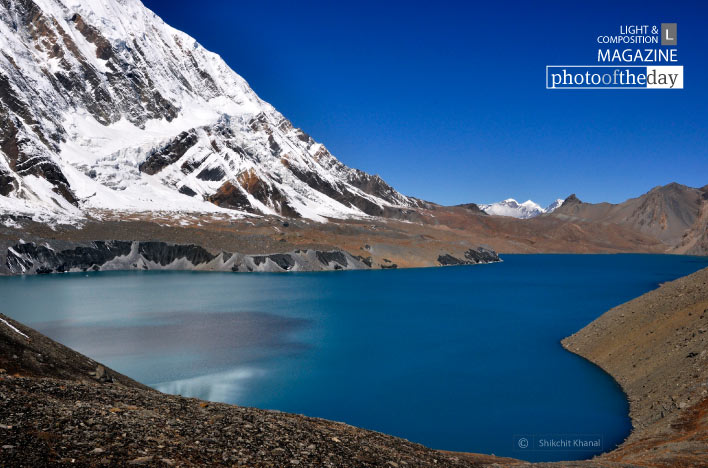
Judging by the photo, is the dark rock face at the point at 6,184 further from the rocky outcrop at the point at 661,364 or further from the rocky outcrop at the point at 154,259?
the rocky outcrop at the point at 661,364

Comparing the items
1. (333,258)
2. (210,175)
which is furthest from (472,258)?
(210,175)

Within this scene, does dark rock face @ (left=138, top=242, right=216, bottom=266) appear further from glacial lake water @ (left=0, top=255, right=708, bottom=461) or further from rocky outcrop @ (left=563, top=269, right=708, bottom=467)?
rocky outcrop @ (left=563, top=269, right=708, bottom=467)

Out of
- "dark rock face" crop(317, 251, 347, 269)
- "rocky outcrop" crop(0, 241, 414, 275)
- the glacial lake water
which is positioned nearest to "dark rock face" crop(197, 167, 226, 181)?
"rocky outcrop" crop(0, 241, 414, 275)

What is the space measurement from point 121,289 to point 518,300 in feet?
183

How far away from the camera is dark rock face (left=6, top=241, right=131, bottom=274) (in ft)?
272

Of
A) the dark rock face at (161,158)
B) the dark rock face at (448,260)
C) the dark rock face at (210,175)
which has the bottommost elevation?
the dark rock face at (448,260)

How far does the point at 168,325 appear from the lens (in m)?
43.3

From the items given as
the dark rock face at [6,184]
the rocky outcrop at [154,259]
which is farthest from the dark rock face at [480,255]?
the dark rock face at [6,184]

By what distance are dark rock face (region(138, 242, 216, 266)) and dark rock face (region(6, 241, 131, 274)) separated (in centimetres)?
376

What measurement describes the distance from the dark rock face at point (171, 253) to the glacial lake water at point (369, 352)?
28.2 metres

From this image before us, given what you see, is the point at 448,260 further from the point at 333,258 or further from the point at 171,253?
the point at 171,253

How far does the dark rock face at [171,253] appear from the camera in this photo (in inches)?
3989

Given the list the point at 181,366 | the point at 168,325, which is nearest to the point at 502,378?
the point at 181,366

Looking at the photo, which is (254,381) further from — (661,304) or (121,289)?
(121,289)
